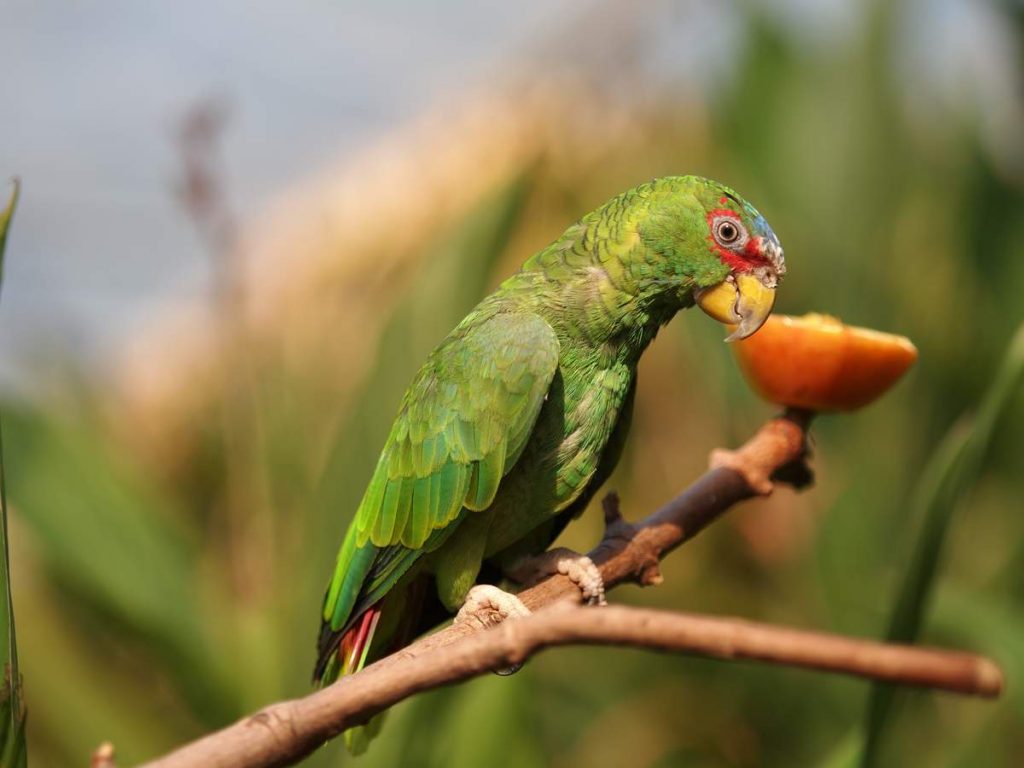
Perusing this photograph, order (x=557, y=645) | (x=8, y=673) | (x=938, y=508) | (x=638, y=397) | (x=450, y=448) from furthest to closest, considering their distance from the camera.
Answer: (x=638, y=397) → (x=450, y=448) → (x=938, y=508) → (x=8, y=673) → (x=557, y=645)

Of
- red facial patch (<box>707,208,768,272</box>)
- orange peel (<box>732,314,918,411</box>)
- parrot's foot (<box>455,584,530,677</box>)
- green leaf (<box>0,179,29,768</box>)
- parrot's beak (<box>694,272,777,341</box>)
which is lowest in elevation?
parrot's foot (<box>455,584,530,677</box>)

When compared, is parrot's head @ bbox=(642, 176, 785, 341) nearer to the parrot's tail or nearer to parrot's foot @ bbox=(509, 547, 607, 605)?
parrot's foot @ bbox=(509, 547, 607, 605)

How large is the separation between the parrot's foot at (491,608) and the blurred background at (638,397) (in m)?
0.41

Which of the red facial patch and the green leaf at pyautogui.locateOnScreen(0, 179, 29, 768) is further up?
the red facial patch

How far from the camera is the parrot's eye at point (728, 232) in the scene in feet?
4.01

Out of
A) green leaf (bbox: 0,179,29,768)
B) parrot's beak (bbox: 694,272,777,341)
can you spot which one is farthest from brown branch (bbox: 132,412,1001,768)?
parrot's beak (bbox: 694,272,777,341)

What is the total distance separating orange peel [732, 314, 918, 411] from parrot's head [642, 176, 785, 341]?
5 cm

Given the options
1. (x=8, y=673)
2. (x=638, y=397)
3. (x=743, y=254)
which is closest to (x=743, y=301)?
(x=743, y=254)

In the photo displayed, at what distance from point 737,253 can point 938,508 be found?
351 mm

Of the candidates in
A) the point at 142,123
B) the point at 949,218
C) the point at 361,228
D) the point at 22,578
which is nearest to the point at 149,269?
the point at 142,123

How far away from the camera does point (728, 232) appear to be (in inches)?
48.2

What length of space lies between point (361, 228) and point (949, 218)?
1.55 meters

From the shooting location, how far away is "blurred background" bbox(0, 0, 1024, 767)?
5.68ft

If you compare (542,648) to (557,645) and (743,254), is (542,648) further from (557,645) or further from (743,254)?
(743,254)
